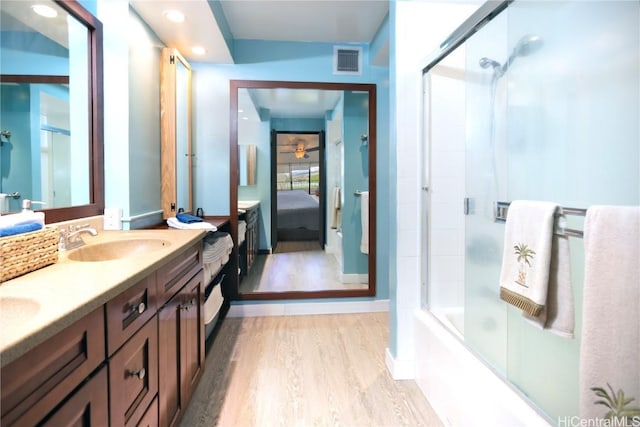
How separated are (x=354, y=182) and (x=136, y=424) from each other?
2.85 metres

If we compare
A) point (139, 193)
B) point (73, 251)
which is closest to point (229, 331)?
point (139, 193)

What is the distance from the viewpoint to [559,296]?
103 centimetres

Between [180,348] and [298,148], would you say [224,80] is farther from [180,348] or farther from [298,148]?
[180,348]

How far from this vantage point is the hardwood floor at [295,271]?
332 centimetres

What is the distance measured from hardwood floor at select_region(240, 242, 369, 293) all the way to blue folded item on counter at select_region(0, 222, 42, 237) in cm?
221

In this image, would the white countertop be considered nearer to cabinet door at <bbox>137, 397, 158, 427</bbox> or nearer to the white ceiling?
cabinet door at <bbox>137, 397, 158, 427</bbox>

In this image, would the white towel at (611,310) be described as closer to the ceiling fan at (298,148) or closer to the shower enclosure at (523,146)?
the shower enclosure at (523,146)

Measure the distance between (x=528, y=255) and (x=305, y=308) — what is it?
7.08 feet

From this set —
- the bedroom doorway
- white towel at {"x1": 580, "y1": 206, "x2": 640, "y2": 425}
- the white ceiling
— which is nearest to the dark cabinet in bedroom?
the bedroom doorway

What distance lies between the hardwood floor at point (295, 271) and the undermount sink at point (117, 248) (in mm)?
1731

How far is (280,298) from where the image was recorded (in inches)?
116

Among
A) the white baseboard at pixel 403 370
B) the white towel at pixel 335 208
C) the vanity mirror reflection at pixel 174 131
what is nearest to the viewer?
the white baseboard at pixel 403 370

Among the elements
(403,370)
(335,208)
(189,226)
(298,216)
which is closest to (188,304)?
(189,226)

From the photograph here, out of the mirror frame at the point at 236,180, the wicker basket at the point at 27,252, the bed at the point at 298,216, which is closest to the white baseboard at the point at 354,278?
the mirror frame at the point at 236,180
